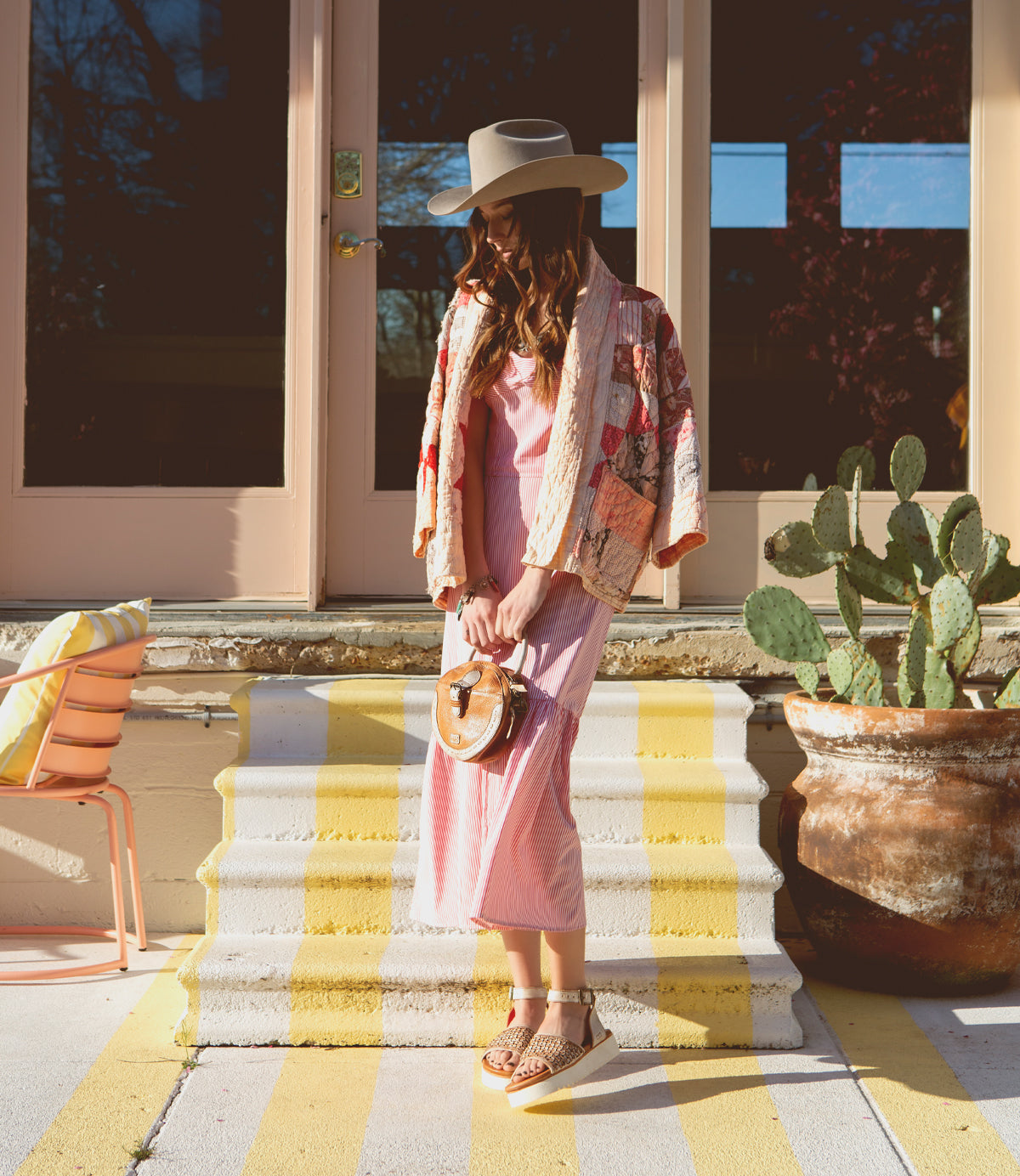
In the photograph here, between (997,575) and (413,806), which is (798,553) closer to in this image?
(997,575)

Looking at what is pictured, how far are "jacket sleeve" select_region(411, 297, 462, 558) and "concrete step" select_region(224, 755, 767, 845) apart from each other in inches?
31.3

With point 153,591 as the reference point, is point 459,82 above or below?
above

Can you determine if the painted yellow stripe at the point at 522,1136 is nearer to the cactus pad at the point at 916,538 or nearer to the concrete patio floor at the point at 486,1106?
the concrete patio floor at the point at 486,1106

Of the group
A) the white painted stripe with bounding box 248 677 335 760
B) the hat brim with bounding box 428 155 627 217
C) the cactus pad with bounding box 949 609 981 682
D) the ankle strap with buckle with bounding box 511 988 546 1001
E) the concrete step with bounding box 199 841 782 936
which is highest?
the hat brim with bounding box 428 155 627 217

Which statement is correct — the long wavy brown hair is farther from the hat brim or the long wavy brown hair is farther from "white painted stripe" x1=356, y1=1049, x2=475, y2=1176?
"white painted stripe" x1=356, y1=1049, x2=475, y2=1176

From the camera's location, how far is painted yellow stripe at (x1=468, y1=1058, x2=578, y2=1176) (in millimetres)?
1958

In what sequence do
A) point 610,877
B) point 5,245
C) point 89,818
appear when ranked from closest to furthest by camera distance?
1. point 610,877
2. point 89,818
3. point 5,245

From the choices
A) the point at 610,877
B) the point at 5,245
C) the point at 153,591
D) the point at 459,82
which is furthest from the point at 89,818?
the point at 459,82

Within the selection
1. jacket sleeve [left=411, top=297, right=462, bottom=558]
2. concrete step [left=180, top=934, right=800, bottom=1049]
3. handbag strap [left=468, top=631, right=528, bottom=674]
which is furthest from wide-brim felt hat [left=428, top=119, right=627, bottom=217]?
concrete step [left=180, top=934, right=800, bottom=1049]

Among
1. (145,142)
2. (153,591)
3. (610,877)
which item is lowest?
(610,877)

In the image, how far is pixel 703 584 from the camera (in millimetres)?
3828

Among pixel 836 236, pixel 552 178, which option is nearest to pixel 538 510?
pixel 552 178

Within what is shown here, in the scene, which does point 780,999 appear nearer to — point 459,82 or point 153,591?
point 153,591

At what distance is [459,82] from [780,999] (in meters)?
2.99
